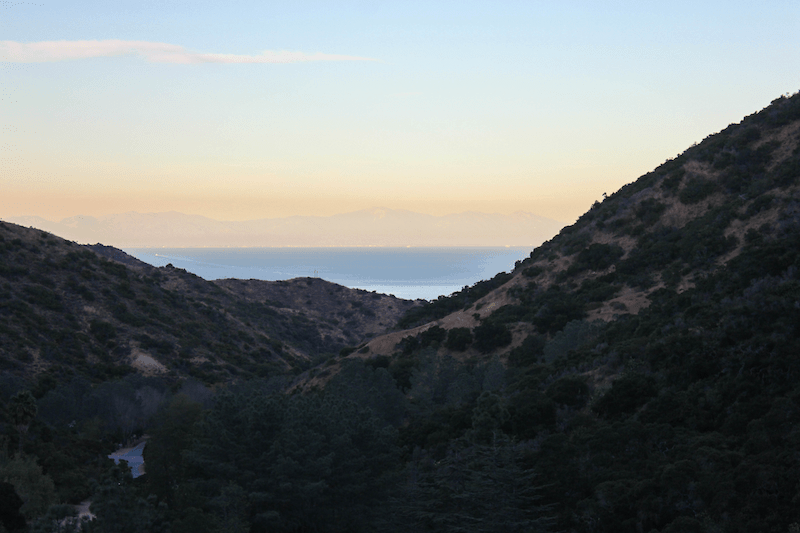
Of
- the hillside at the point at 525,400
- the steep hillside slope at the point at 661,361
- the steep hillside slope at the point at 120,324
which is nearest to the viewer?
the steep hillside slope at the point at 661,361

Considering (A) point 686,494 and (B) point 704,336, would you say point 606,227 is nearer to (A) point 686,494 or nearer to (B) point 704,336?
(B) point 704,336

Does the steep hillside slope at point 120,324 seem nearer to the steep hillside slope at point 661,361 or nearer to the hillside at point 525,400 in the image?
the hillside at point 525,400

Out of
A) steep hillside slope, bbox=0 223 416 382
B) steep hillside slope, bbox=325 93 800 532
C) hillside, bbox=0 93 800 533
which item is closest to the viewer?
steep hillside slope, bbox=325 93 800 532

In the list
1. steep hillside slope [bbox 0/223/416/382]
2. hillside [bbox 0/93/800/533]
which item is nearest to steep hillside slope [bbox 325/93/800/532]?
hillside [bbox 0/93/800/533]

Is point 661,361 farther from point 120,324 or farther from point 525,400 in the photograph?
point 120,324

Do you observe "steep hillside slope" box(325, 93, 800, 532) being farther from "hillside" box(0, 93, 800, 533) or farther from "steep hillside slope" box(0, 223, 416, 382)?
"steep hillside slope" box(0, 223, 416, 382)

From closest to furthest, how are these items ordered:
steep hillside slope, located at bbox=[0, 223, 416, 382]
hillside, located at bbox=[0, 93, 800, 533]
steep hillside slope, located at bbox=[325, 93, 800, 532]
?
steep hillside slope, located at bbox=[325, 93, 800, 532], hillside, located at bbox=[0, 93, 800, 533], steep hillside slope, located at bbox=[0, 223, 416, 382]

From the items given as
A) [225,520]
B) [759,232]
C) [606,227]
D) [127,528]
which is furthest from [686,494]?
[606,227]

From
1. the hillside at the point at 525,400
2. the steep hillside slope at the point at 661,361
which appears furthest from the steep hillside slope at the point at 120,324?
the steep hillside slope at the point at 661,361

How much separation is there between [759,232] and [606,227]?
21292mm

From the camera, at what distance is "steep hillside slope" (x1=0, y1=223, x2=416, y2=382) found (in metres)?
67.1

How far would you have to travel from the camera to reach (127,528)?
1639cm

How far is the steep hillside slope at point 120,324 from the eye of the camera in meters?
67.1

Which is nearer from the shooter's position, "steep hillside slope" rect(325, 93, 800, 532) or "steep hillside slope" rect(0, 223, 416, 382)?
"steep hillside slope" rect(325, 93, 800, 532)
